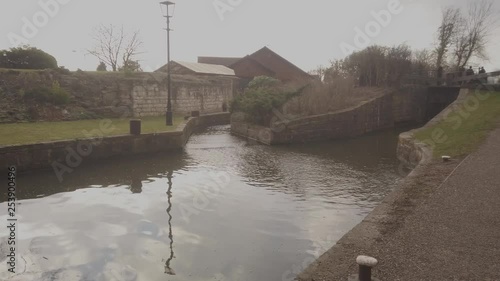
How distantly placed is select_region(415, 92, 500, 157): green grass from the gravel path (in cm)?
330

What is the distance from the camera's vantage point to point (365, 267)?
333 centimetres

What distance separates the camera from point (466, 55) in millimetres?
34875

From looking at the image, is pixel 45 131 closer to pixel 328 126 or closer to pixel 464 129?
pixel 328 126

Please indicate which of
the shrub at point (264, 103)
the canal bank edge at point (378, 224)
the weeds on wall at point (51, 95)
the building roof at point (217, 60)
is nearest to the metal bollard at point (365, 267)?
the canal bank edge at point (378, 224)

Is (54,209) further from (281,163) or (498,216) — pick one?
(498,216)

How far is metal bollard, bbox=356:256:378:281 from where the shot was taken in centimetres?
328

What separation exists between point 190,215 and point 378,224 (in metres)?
3.67

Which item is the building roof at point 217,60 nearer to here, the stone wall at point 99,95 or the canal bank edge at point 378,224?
the stone wall at point 99,95

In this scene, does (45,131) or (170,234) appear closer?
(170,234)

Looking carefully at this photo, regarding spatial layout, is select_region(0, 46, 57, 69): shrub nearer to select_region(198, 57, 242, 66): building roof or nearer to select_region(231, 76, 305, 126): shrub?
select_region(231, 76, 305, 126): shrub

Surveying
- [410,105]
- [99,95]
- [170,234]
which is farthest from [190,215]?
[410,105]

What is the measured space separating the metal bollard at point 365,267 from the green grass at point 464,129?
7.31 metres

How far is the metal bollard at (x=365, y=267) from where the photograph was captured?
3.28 meters

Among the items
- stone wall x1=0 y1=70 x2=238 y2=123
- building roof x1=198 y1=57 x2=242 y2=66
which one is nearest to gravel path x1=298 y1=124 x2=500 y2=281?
stone wall x1=0 y1=70 x2=238 y2=123
